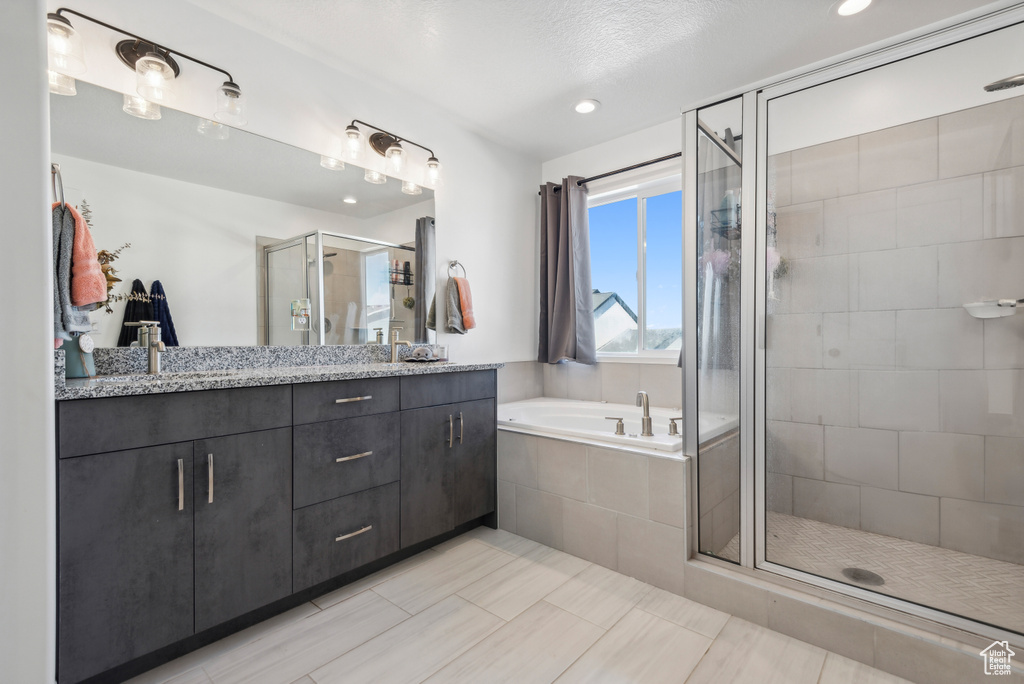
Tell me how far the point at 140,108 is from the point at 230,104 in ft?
1.03

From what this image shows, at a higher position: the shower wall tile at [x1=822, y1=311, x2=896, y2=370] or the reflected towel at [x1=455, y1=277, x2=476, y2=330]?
the reflected towel at [x1=455, y1=277, x2=476, y2=330]

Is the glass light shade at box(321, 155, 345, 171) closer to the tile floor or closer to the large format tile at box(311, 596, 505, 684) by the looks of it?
the tile floor

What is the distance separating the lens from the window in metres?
3.10

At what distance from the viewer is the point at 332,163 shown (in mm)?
2375

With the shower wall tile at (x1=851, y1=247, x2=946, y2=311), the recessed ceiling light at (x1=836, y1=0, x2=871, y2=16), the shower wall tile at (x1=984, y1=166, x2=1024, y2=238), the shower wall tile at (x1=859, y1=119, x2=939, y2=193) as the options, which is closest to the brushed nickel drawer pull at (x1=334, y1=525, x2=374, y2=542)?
the shower wall tile at (x1=851, y1=247, x2=946, y2=311)

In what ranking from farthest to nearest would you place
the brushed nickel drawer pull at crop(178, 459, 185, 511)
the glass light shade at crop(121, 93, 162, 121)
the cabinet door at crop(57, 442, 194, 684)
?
the glass light shade at crop(121, 93, 162, 121), the brushed nickel drawer pull at crop(178, 459, 185, 511), the cabinet door at crop(57, 442, 194, 684)

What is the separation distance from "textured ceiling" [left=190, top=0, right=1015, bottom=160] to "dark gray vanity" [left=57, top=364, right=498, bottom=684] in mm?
1544

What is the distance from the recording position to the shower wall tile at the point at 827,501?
1.71 meters

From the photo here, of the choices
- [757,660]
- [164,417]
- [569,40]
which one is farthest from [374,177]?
[757,660]

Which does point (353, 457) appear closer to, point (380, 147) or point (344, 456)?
point (344, 456)

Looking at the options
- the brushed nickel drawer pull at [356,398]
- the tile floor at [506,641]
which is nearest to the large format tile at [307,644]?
the tile floor at [506,641]

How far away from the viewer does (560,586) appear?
197 cm

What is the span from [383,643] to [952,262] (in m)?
2.28

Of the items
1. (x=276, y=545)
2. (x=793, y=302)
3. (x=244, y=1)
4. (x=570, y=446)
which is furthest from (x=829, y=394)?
(x=244, y=1)
